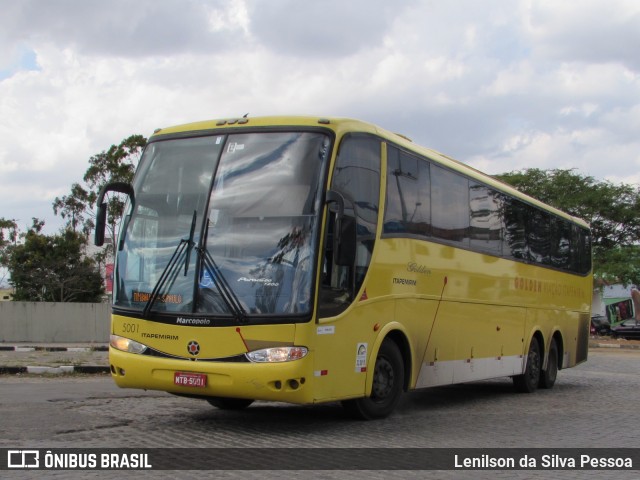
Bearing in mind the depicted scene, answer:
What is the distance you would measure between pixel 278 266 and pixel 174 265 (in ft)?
3.98

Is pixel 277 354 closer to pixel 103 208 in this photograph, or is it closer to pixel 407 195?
pixel 103 208

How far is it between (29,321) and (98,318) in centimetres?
285

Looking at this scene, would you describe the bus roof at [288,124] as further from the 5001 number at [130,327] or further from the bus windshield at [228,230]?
the 5001 number at [130,327]

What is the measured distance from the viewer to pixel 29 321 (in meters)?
35.7

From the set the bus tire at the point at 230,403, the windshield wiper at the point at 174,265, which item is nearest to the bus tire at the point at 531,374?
the bus tire at the point at 230,403

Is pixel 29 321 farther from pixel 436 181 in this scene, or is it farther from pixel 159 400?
pixel 436 181

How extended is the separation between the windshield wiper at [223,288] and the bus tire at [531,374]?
8.78m

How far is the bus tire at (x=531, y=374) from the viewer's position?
1614 centimetres

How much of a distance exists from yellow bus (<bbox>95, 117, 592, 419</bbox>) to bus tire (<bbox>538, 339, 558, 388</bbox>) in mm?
6089

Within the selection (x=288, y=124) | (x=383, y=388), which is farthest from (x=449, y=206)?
(x=288, y=124)

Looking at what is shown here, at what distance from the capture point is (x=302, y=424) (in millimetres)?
10070

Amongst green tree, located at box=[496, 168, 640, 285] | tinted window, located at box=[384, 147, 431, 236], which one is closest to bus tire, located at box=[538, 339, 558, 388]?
tinted window, located at box=[384, 147, 431, 236]

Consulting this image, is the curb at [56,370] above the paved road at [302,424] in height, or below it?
below

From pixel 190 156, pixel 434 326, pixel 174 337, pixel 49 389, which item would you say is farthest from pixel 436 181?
pixel 49 389
